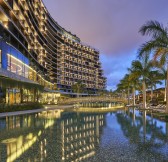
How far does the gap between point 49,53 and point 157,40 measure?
113 metres

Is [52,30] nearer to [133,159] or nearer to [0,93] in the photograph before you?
[0,93]

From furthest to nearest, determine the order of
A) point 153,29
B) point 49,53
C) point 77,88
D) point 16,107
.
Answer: point 77,88
point 49,53
point 16,107
point 153,29

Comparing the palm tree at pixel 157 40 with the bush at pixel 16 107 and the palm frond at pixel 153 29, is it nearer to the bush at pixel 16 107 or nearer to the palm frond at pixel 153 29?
the palm frond at pixel 153 29

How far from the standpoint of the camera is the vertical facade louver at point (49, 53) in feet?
196

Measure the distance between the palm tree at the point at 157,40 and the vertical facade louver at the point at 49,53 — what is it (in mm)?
29909

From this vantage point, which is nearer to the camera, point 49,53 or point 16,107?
point 16,107

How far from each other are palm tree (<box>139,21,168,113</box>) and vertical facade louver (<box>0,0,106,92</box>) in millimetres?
29909

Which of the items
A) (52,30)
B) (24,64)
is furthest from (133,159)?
(52,30)

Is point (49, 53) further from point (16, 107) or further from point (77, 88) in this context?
point (16, 107)

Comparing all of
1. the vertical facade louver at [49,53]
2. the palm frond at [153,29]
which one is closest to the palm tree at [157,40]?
the palm frond at [153,29]

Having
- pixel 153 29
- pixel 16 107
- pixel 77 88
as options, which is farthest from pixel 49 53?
pixel 153 29

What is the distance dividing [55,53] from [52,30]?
43.9 feet

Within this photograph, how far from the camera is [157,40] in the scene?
24688 mm

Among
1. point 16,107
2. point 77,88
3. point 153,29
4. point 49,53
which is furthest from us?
point 77,88
